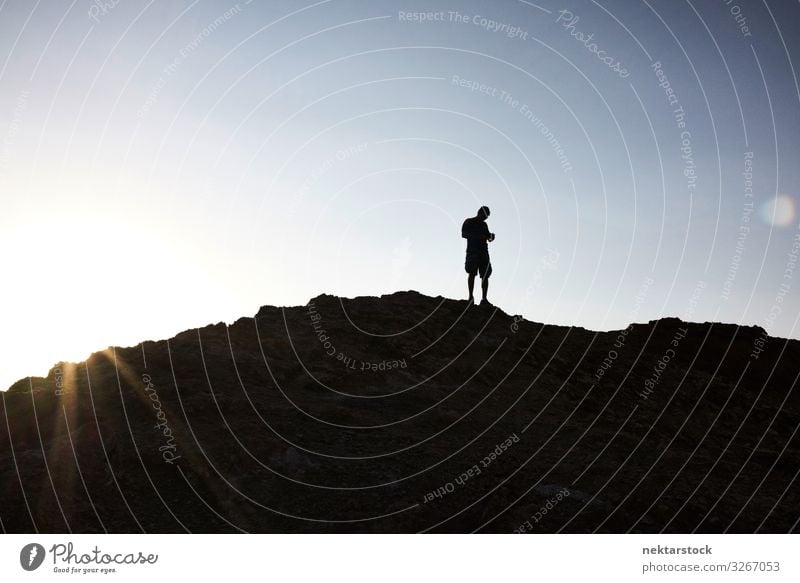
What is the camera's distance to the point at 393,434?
51.2ft

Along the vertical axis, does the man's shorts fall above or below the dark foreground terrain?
above

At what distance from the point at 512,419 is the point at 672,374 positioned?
8417 millimetres

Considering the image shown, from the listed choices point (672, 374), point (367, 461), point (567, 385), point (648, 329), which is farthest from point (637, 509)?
point (648, 329)

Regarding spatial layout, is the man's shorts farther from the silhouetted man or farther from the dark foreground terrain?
the dark foreground terrain

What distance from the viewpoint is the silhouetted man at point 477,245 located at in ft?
82.5

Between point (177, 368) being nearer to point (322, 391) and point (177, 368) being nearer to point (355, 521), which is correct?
point (322, 391)

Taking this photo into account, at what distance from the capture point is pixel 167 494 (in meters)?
13.2

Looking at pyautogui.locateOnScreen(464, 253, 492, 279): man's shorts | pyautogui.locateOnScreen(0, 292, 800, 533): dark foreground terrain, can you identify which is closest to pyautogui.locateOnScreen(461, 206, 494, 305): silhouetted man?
pyautogui.locateOnScreen(464, 253, 492, 279): man's shorts

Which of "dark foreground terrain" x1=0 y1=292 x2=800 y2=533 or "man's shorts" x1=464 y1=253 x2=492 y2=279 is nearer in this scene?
"dark foreground terrain" x1=0 y1=292 x2=800 y2=533

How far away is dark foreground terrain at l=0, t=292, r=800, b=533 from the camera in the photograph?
12898mm
